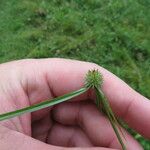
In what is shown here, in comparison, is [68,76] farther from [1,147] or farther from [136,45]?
[136,45]

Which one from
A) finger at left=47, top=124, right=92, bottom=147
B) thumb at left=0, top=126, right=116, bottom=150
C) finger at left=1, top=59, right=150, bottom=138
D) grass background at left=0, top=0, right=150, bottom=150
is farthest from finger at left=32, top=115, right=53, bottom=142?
grass background at left=0, top=0, right=150, bottom=150

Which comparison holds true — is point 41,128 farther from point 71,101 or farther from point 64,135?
point 71,101

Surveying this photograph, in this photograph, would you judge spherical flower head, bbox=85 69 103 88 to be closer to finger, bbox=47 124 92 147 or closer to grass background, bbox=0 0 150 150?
finger, bbox=47 124 92 147

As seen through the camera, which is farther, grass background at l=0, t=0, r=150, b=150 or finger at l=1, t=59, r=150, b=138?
grass background at l=0, t=0, r=150, b=150

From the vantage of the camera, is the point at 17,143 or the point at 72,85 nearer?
the point at 17,143

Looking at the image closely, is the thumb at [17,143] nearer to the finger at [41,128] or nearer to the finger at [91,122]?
the finger at [91,122]

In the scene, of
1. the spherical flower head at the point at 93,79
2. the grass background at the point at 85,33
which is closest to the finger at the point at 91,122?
the spherical flower head at the point at 93,79

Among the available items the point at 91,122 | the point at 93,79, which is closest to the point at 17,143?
the point at 93,79
